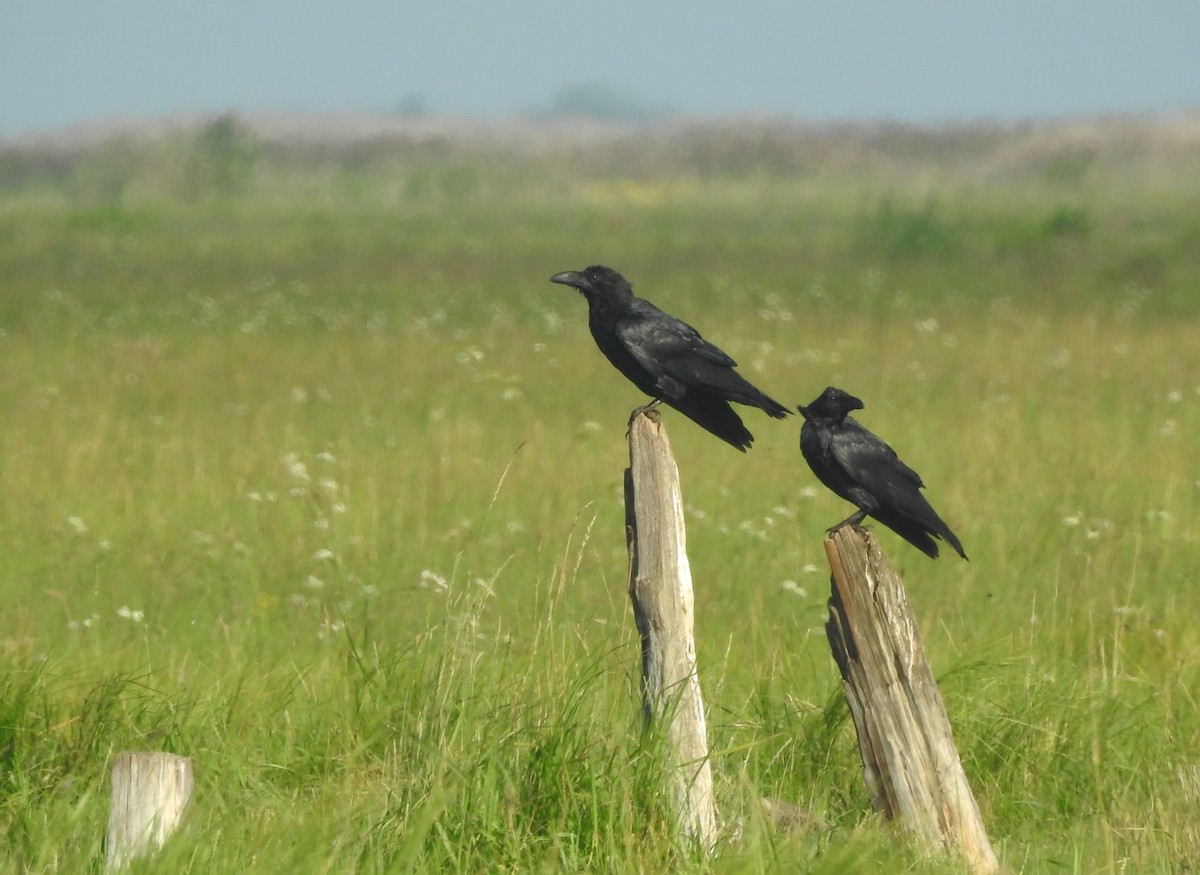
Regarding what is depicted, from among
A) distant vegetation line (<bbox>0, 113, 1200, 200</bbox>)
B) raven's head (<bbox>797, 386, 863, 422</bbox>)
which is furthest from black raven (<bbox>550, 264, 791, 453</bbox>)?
distant vegetation line (<bbox>0, 113, 1200, 200</bbox>)

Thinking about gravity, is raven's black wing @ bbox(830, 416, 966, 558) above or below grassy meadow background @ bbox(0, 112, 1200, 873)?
above

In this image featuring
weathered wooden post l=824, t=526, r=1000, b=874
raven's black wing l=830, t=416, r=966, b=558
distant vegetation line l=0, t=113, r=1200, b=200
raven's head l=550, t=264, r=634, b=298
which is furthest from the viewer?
distant vegetation line l=0, t=113, r=1200, b=200

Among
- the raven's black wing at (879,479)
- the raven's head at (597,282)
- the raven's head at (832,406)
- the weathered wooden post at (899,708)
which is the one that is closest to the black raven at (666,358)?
the raven's head at (597,282)

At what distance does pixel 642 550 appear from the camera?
4.38m

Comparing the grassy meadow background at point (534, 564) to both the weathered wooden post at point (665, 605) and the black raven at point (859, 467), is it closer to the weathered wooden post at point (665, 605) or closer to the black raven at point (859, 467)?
the weathered wooden post at point (665, 605)

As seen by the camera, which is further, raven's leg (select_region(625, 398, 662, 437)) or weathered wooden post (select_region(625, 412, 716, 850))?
raven's leg (select_region(625, 398, 662, 437))

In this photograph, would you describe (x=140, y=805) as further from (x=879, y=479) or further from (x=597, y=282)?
(x=597, y=282)

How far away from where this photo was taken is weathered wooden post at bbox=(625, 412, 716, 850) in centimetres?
422

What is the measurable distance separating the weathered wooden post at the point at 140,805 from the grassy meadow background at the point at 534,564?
2.7 inches

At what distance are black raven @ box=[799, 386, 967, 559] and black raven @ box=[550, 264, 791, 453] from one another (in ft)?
1.06

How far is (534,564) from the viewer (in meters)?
7.68

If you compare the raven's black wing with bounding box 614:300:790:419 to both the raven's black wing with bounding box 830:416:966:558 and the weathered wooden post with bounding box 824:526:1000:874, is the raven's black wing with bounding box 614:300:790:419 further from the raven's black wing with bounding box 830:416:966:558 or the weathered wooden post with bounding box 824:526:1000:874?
the weathered wooden post with bounding box 824:526:1000:874

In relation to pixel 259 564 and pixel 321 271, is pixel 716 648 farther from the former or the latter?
pixel 321 271

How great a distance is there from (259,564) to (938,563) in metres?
3.16
